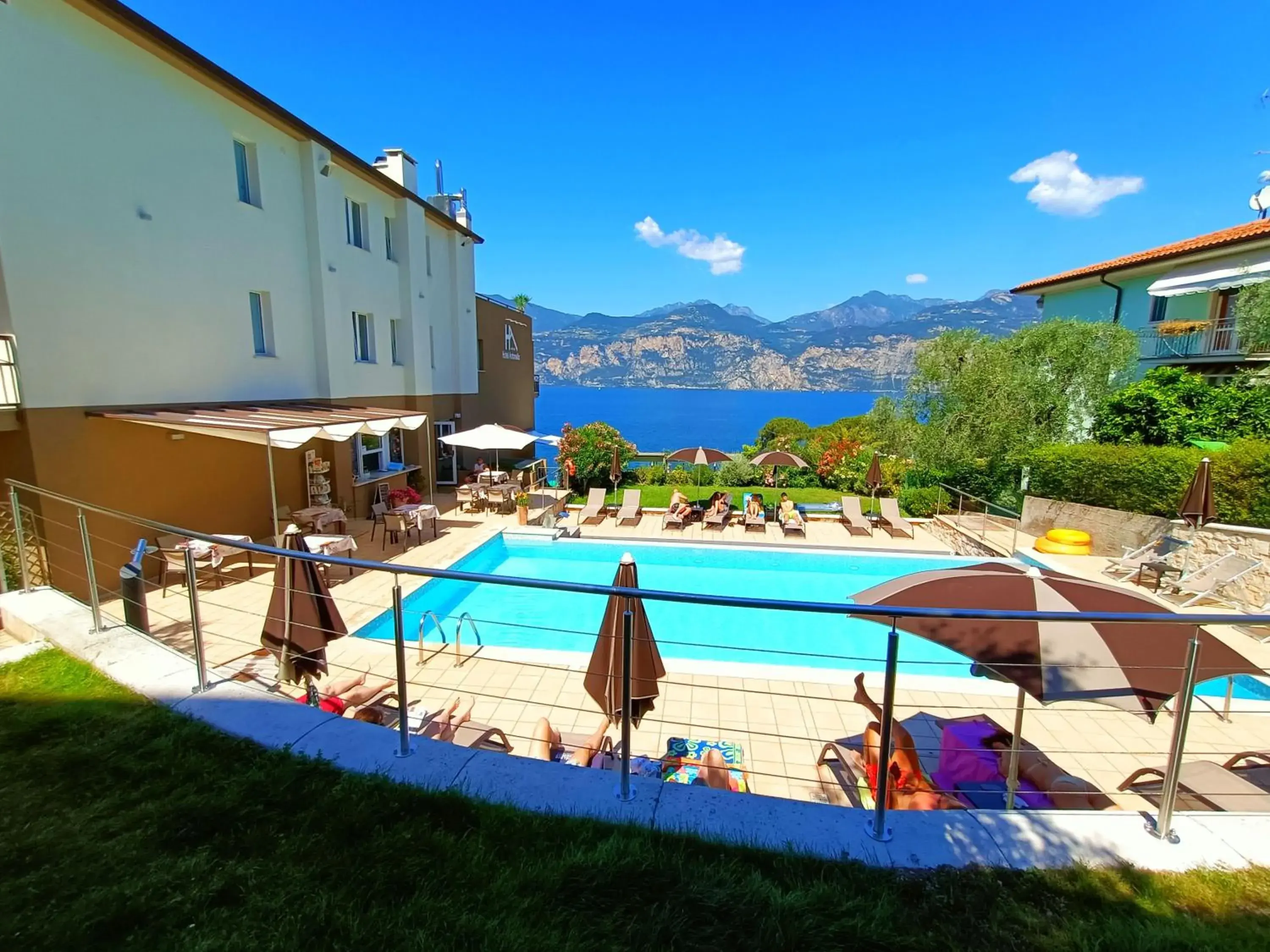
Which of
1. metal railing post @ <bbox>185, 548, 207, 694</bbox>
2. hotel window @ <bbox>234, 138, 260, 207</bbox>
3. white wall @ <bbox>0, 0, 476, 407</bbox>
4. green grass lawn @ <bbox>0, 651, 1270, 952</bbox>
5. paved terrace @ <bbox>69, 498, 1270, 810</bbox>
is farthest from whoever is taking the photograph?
hotel window @ <bbox>234, 138, 260, 207</bbox>

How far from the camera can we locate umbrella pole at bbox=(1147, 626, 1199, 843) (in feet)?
9.37

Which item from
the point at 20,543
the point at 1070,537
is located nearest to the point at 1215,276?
the point at 1070,537

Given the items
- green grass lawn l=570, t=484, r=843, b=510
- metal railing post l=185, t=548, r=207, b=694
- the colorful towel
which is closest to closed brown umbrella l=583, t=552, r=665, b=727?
the colorful towel

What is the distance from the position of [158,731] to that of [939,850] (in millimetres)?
4506

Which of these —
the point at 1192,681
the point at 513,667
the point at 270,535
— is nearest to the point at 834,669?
the point at 513,667

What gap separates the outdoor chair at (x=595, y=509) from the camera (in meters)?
17.4

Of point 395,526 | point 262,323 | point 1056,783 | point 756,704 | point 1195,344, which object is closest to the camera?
point 1056,783

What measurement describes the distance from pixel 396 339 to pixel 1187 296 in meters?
28.1

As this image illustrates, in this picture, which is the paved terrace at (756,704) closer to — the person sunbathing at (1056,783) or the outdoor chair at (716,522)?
the person sunbathing at (1056,783)

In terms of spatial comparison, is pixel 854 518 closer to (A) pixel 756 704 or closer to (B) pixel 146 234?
(A) pixel 756 704

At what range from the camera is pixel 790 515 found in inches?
670

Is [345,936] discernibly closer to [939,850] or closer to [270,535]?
[939,850]

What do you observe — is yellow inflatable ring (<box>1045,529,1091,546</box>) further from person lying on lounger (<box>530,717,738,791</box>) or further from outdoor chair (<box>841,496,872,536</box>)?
person lying on lounger (<box>530,717,738,791</box>)

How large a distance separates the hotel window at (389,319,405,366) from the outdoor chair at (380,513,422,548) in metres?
7.16
